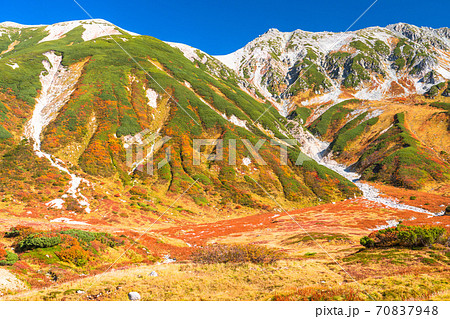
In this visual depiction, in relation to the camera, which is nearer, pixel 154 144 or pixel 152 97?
pixel 154 144

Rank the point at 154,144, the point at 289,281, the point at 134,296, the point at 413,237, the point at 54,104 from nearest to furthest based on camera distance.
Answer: the point at 134,296, the point at 289,281, the point at 413,237, the point at 154,144, the point at 54,104

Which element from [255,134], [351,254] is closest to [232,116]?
[255,134]

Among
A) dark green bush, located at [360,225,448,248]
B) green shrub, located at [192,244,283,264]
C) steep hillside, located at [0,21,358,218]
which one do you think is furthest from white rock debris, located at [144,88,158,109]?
dark green bush, located at [360,225,448,248]

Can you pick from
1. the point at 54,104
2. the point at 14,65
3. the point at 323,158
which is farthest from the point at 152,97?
the point at 323,158

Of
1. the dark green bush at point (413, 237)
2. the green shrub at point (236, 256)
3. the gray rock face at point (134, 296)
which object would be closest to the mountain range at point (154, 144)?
the green shrub at point (236, 256)

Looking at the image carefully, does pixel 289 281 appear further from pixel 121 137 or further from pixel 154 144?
pixel 121 137

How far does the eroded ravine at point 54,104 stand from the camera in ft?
157

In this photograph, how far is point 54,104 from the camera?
8094 centimetres

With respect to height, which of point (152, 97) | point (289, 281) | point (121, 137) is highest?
point (152, 97)

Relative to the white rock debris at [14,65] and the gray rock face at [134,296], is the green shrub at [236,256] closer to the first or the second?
the gray rock face at [134,296]

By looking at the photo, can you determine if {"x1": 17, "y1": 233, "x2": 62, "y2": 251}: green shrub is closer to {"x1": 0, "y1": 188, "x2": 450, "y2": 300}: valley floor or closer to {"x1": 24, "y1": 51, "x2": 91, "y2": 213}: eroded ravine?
{"x1": 0, "y1": 188, "x2": 450, "y2": 300}: valley floor

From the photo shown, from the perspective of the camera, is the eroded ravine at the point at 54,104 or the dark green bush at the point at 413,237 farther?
the eroded ravine at the point at 54,104

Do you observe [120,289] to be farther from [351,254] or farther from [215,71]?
[215,71]
